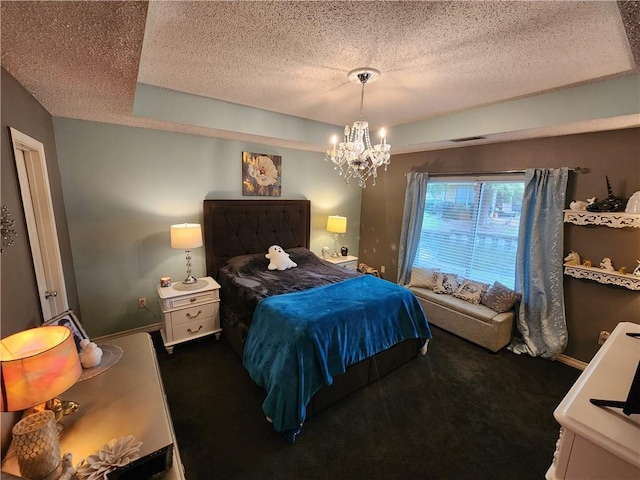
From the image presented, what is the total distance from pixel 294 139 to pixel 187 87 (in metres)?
1.26

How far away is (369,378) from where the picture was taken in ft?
7.84

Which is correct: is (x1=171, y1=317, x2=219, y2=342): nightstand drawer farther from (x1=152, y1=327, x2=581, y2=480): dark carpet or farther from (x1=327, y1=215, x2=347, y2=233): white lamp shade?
(x1=327, y1=215, x2=347, y2=233): white lamp shade

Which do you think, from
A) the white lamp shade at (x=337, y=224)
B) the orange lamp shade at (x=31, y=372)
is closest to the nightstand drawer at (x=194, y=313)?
the orange lamp shade at (x=31, y=372)

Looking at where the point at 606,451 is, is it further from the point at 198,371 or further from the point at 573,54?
the point at 198,371

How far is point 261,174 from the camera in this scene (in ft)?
11.9

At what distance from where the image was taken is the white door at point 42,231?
165cm

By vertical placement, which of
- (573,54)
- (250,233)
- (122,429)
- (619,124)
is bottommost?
(122,429)

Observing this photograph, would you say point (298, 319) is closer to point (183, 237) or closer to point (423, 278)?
point (183, 237)

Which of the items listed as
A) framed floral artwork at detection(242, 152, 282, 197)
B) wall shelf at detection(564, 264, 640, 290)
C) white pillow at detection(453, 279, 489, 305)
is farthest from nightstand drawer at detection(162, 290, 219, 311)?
wall shelf at detection(564, 264, 640, 290)

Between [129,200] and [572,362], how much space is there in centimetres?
485

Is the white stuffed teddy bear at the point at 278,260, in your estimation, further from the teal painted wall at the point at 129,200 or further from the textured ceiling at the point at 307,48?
the textured ceiling at the point at 307,48

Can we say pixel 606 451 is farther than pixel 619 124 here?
No

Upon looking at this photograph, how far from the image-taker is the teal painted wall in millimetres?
2572

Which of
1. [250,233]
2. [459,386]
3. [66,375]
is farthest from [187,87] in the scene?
[459,386]
